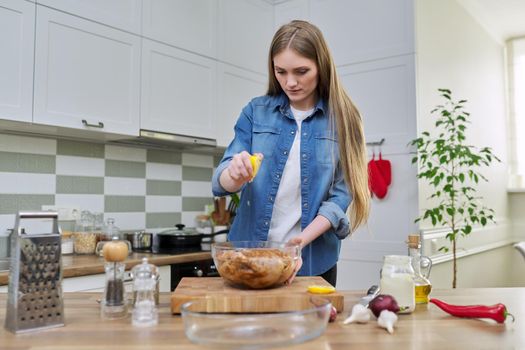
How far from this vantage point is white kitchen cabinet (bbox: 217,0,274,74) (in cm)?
299

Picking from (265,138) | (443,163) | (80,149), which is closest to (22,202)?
(80,149)

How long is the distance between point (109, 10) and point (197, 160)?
1157 millimetres

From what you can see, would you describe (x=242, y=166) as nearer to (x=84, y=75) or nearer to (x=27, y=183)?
(x=84, y=75)

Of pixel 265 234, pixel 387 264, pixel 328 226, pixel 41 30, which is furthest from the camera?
pixel 41 30

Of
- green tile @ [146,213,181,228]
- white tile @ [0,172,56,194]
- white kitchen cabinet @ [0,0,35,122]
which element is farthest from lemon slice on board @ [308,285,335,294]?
green tile @ [146,213,181,228]

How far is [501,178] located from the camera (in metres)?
4.61

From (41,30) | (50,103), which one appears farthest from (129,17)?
(50,103)

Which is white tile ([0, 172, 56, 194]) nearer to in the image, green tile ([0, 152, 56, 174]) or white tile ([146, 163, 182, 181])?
green tile ([0, 152, 56, 174])

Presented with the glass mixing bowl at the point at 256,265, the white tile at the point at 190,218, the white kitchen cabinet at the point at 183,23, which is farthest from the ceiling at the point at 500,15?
the glass mixing bowl at the point at 256,265

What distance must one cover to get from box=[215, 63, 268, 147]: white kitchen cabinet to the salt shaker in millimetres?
2005

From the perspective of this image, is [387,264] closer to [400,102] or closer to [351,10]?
[400,102]

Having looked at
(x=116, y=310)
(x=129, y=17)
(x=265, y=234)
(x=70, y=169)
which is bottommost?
(x=116, y=310)

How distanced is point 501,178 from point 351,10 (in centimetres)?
250

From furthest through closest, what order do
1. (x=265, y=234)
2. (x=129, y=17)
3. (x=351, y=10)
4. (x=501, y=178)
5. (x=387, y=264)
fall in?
(x=501, y=178) < (x=351, y=10) < (x=129, y=17) < (x=265, y=234) < (x=387, y=264)
